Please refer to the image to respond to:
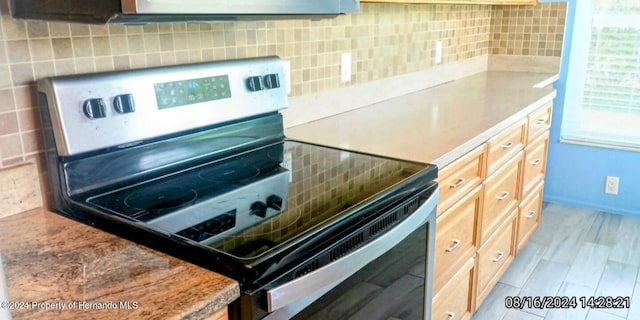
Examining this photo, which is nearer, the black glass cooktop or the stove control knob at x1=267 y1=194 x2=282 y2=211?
the black glass cooktop

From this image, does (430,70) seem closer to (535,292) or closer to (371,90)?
(371,90)

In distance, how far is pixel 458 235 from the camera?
1.81 meters

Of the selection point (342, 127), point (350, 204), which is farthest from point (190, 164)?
point (342, 127)

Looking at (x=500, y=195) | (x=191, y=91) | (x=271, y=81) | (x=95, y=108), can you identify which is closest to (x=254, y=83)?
(x=271, y=81)

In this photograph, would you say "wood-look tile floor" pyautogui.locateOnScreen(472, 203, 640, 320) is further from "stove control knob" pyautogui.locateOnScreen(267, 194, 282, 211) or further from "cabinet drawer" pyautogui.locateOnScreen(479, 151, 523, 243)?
"stove control knob" pyautogui.locateOnScreen(267, 194, 282, 211)

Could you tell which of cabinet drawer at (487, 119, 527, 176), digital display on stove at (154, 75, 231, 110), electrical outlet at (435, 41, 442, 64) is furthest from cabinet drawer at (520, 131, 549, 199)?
digital display on stove at (154, 75, 231, 110)

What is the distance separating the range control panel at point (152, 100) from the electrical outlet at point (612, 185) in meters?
2.68

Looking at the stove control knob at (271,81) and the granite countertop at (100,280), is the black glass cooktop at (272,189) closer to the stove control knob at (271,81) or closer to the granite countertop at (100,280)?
the granite countertop at (100,280)

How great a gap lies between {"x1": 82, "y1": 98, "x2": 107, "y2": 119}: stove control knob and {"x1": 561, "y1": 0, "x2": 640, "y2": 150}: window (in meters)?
3.08

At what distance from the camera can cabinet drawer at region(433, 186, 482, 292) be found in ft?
5.45

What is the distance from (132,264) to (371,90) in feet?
5.20

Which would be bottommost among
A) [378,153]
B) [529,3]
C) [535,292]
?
[535,292]

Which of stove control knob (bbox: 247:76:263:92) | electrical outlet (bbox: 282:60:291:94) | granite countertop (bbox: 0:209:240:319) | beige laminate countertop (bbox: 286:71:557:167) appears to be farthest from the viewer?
electrical outlet (bbox: 282:60:291:94)

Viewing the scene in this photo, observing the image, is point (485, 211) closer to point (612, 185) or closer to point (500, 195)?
point (500, 195)
